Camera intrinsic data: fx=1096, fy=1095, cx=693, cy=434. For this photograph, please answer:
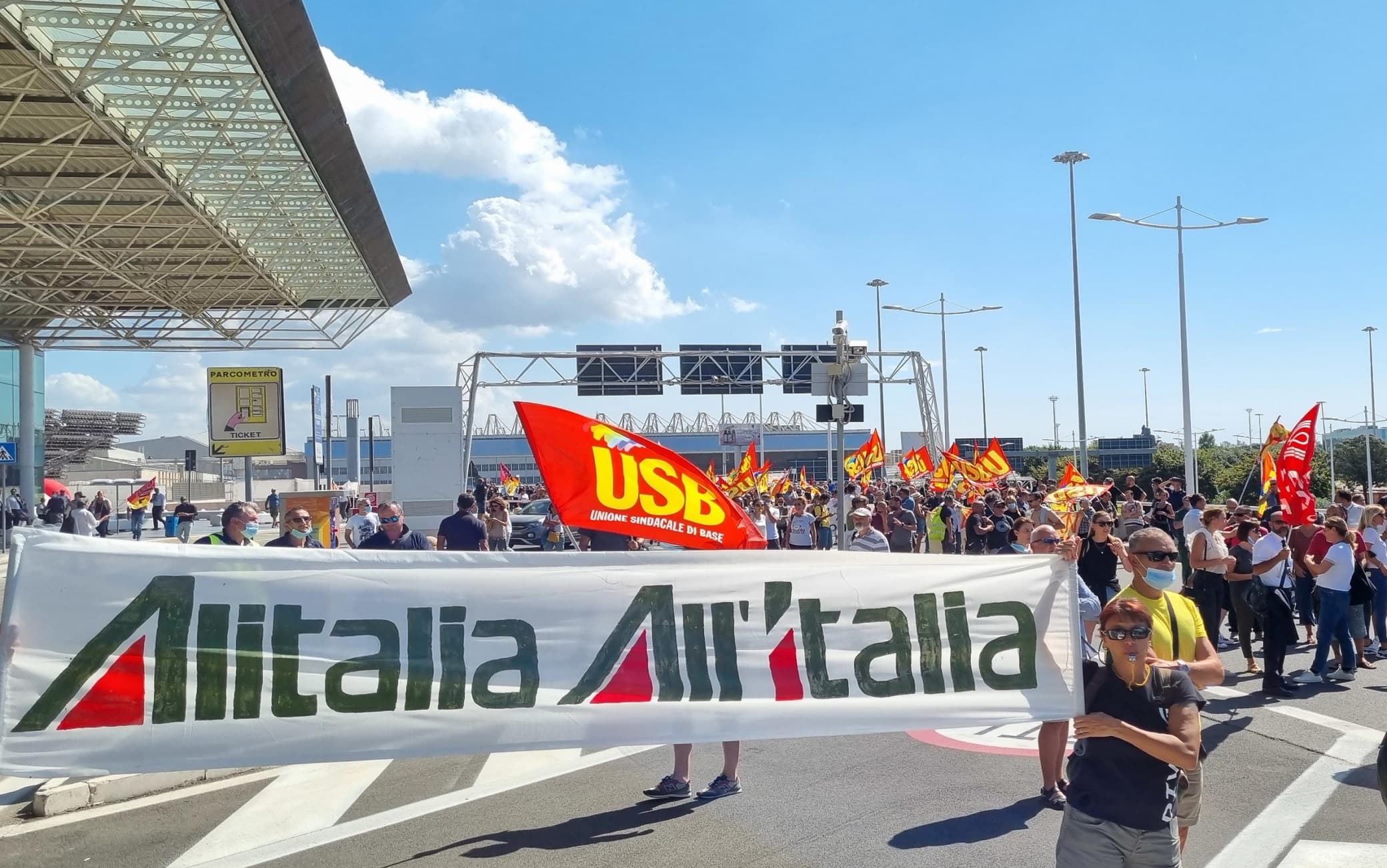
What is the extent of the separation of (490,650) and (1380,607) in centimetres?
1041

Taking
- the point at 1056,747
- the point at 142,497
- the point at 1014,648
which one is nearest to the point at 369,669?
the point at 1014,648

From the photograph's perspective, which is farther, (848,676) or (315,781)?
(315,781)

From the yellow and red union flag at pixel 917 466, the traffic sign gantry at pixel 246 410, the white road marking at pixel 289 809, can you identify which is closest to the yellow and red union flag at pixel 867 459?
the yellow and red union flag at pixel 917 466

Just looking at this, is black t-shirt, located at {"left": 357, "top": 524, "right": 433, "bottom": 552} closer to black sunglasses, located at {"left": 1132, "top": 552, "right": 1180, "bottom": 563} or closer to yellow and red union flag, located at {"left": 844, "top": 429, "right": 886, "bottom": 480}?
black sunglasses, located at {"left": 1132, "top": 552, "right": 1180, "bottom": 563}

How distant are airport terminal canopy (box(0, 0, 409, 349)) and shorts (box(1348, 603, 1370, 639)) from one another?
566 inches

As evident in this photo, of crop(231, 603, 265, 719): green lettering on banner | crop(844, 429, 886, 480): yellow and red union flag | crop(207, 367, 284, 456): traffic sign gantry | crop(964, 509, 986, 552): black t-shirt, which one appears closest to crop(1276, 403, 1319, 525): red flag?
crop(964, 509, 986, 552): black t-shirt

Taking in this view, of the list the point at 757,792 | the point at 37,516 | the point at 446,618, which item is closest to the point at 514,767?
the point at 757,792

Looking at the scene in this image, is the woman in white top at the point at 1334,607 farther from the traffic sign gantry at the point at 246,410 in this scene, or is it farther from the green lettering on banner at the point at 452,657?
the traffic sign gantry at the point at 246,410

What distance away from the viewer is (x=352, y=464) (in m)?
64.8

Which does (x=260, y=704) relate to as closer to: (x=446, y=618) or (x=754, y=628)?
(x=446, y=618)

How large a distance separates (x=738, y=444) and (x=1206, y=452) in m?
25.2

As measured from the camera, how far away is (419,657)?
16.3 ft

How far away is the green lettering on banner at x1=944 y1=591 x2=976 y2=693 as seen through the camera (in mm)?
5262

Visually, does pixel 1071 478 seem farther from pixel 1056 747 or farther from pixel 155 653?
pixel 155 653
